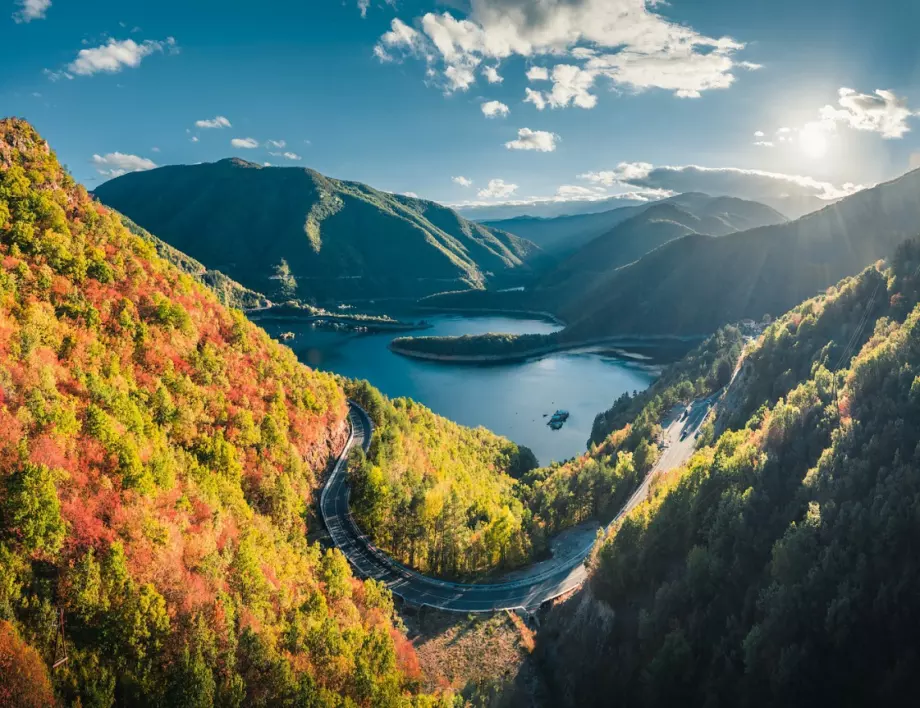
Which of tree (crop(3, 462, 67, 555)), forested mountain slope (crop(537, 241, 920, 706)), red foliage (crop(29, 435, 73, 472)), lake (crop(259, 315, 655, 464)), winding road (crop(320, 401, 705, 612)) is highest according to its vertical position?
red foliage (crop(29, 435, 73, 472))

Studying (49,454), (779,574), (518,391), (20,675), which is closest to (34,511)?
(49,454)

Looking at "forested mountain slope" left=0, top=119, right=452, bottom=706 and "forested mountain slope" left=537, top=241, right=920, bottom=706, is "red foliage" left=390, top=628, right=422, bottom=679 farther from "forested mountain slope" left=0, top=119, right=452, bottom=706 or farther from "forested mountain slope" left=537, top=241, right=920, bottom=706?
"forested mountain slope" left=537, top=241, right=920, bottom=706

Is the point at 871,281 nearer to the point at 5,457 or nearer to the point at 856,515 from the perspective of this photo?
the point at 856,515

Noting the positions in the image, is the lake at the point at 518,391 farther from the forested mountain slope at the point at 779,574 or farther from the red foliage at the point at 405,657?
the red foliage at the point at 405,657

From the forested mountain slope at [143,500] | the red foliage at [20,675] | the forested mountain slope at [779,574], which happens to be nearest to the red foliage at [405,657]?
the forested mountain slope at [143,500]

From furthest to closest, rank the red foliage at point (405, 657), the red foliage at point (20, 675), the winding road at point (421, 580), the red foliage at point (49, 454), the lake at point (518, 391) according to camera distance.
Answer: the lake at point (518, 391)
the winding road at point (421, 580)
the red foliage at point (405, 657)
the red foliage at point (49, 454)
the red foliage at point (20, 675)

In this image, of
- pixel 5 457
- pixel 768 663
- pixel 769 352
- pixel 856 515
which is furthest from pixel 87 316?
pixel 769 352

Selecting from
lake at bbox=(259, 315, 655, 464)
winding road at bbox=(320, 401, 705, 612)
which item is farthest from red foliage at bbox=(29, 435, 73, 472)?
lake at bbox=(259, 315, 655, 464)
